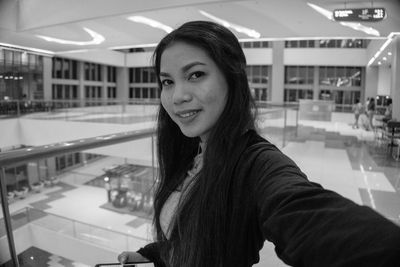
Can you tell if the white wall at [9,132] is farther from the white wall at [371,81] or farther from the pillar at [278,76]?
the white wall at [371,81]

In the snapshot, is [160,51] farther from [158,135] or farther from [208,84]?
[158,135]

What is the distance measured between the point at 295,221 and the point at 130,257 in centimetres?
81

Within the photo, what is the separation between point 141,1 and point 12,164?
23.1 feet

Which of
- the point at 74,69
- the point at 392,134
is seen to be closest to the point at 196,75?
the point at 392,134

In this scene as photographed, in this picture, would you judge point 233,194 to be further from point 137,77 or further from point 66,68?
point 137,77

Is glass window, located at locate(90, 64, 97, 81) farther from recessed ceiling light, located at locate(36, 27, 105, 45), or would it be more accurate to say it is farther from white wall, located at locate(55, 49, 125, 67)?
recessed ceiling light, located at locate(36, 27, 105, 45)

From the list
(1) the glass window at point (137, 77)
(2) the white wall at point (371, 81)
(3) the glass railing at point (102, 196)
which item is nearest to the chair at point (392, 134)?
(3) the glass railing at point (102, 196)

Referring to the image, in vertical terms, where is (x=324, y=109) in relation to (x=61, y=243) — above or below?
above

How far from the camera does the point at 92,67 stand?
80.9ft

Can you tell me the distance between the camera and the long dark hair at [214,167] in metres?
0.79

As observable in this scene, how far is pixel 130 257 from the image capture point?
→ 1.17 metres

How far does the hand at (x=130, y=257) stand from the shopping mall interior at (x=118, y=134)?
1.30ft

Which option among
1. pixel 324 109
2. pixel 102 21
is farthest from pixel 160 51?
pixel 324 109

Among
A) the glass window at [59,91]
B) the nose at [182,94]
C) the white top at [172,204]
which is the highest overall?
the glass window at [59,91]
